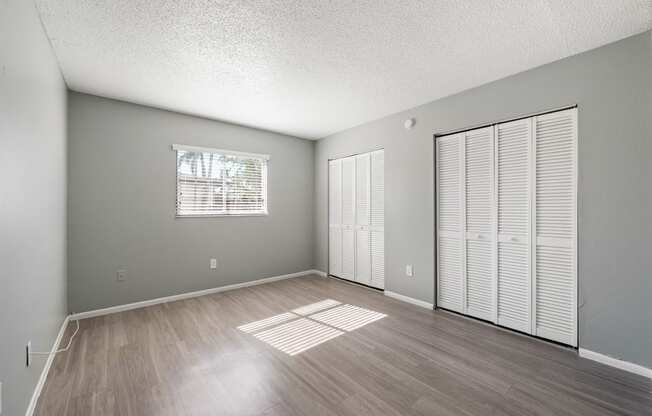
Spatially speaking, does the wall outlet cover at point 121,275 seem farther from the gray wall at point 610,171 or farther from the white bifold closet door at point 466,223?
the gray wall at point 610,171

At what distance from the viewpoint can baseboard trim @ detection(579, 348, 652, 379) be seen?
1.93 meters

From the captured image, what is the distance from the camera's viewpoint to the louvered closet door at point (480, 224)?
111 inches

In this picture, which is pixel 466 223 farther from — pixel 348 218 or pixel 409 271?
pixel 348 218

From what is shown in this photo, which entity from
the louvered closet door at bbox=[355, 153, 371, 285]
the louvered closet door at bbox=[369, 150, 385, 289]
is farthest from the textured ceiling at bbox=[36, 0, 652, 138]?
the louvered closet door at bbox=[355, 153, 371, 285]

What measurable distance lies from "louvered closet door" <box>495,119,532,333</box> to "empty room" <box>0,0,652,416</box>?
0.02m

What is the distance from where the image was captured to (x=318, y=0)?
1.68 metres

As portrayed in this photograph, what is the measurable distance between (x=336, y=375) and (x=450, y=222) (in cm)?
207

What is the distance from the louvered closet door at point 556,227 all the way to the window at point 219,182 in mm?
3527

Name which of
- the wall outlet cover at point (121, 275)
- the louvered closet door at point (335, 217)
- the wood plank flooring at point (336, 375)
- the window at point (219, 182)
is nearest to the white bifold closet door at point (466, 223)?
the wood plank flooring at point (336, 375)

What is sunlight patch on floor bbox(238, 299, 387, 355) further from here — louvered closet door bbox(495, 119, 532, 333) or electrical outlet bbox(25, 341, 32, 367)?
electrical outlet bbox(25, 341, 32, 367)

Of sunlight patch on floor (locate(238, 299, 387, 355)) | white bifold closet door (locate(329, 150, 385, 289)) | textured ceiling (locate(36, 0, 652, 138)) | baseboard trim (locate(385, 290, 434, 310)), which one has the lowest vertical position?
sunlight patch on floor (locate(238, 299, 387, 355))

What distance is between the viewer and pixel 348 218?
4.45m

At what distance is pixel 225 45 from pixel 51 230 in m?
2.03

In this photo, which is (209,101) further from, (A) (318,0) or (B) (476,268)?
(B) (476,268)
